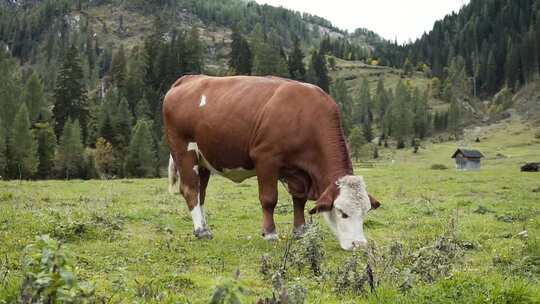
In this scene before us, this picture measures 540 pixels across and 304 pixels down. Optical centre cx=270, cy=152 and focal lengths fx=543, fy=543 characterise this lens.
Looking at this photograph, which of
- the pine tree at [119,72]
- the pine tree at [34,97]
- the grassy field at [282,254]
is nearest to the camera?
the grassy field at [282,254]

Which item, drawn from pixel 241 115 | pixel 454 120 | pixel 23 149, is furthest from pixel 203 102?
pixel 454 120

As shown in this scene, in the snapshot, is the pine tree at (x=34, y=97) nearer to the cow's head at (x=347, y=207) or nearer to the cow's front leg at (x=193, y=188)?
the cow's front leg at (x=193, y=188)

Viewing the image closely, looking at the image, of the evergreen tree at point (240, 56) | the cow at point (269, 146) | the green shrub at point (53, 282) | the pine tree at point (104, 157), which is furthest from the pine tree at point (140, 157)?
the green shrub at point (53, 282)

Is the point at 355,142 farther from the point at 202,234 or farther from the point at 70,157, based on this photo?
the point at 202,234

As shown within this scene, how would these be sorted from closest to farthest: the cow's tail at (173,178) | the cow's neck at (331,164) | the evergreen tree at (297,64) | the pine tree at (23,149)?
the cow's neck at (331,164)
the cow's tail at (173,178)
the pine tree at (23,149)
the evergreen tree at (297,64)

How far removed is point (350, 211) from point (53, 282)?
6.35m

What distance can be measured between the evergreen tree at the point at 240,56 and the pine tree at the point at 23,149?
45.9 m

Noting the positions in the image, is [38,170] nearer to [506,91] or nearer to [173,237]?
[173,237]

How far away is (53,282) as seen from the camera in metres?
4.09

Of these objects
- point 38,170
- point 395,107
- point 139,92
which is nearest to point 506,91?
point 395,107

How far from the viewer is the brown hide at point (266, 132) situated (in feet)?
35.1

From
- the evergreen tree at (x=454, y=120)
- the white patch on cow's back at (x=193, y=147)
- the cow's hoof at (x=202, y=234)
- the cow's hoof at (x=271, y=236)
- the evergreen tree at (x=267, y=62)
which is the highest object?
the evergreen tree at (x=267, y=62)

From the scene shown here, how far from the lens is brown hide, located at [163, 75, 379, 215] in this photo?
1069cm

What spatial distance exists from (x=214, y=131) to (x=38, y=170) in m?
58.9
